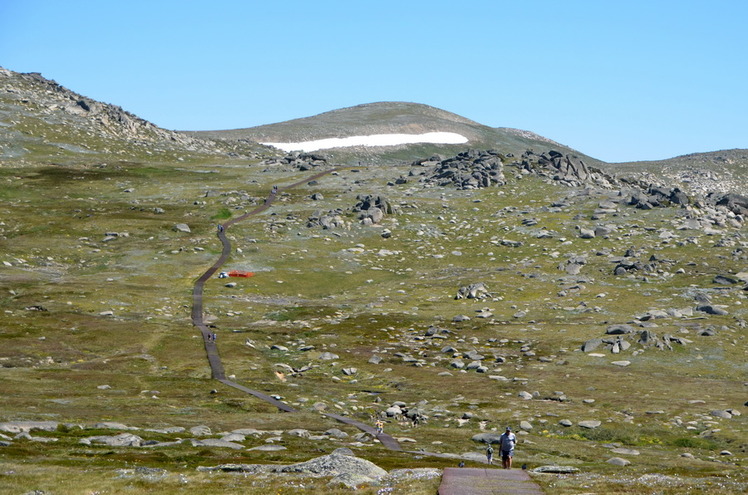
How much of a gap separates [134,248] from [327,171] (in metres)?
77.3

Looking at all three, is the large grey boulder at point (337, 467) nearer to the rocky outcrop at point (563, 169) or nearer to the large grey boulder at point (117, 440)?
the large grey boulder at point (117, 440)

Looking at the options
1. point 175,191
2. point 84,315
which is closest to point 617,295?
point 84,315

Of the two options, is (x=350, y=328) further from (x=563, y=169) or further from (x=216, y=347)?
(x=563, y=169)

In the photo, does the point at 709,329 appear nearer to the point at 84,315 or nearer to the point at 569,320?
the point at 569,320

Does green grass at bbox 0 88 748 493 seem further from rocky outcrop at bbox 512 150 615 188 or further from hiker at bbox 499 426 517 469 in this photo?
rocky outcrop at bbox 512 150 615 188

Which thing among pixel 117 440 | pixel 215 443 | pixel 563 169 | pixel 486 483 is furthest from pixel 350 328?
pixel 563 169

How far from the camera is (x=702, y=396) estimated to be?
67.0 metres

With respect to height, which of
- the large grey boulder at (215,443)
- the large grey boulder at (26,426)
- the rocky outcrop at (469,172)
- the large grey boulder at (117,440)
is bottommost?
the large grey boulder at (215,443)

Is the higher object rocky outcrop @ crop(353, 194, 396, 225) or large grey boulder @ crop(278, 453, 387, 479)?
rocky outcrop @ crop(353, 194, 396, 225)

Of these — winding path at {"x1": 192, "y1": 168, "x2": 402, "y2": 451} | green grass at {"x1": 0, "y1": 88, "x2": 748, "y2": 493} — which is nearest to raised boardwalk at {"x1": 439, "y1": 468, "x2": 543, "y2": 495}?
green grass at {"x1": 0, "y1": 88, "x2": 748, "y2": 493}

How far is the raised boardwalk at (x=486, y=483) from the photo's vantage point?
35250 mm

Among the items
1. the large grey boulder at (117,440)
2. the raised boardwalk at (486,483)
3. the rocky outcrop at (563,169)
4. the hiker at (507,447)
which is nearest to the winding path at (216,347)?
the hiker at (507,447)

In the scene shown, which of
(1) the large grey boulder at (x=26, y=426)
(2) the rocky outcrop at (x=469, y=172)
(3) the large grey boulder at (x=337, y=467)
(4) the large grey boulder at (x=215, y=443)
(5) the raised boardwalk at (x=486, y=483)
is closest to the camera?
(5) the raised boardwalk at (x=486, y=483)

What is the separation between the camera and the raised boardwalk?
3525 cm
